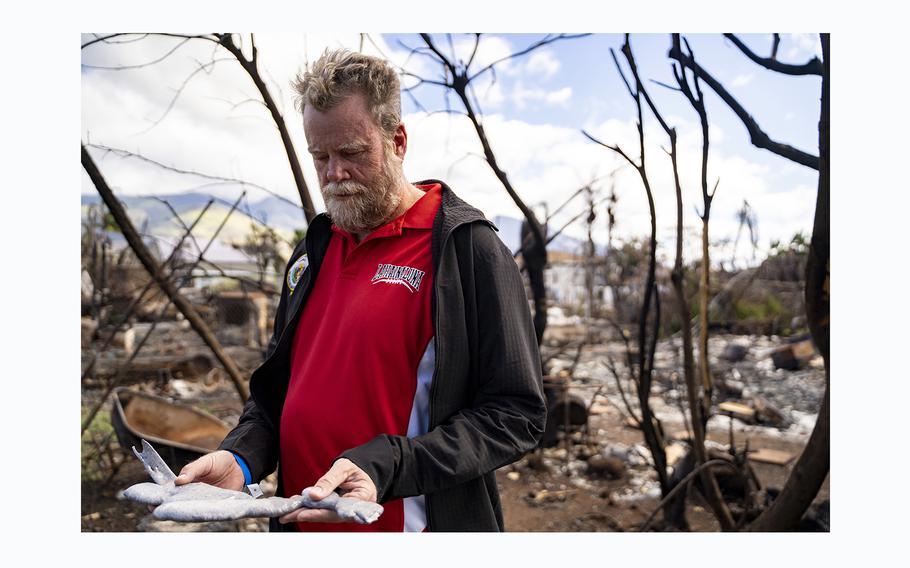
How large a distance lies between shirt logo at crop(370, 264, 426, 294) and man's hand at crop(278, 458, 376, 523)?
13.5 inches

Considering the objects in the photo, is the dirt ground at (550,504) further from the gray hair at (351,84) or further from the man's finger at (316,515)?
the gray hair at (351,84)

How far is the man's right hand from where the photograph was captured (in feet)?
3.76

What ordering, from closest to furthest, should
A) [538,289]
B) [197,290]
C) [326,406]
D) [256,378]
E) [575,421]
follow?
[326,406]
[256,378]
[538,289]
[575,421]
[197,290]

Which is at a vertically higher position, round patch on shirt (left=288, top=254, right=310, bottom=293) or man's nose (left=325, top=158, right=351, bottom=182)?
man's nose (left=325, top=158, right=351, bottom=182)

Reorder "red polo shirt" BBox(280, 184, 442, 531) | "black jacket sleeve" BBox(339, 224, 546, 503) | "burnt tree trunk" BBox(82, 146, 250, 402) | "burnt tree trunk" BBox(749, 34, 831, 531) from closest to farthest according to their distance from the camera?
1. "black jacket sleeve" BBox(339, 224, 546, 503)
2. "red polo shirt" BBox(280, 184, 442, 531)
3. "burnt tree trunk" BBox(749, 34, 831, 531)
4. "burnt tree trunk" BBox(82, 146, 250, 402)

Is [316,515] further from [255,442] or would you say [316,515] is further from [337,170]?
[337,170]

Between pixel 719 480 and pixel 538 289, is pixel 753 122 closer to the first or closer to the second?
pixel 538 289

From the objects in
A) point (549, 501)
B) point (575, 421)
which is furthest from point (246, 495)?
point (575, 421)

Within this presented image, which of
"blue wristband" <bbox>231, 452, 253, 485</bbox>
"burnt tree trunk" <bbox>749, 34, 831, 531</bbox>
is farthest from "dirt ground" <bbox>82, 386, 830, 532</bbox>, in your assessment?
"blue wristband" <bbox>231, 452, 253, 485</bbox>

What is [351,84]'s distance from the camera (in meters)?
1.22

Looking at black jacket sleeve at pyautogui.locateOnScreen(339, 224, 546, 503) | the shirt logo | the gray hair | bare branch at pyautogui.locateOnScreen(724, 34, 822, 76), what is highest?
bare branch at pyautogui.locateOnScreen(724, 34, 822, 76)

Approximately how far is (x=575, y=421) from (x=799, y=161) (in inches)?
110

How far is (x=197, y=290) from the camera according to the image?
6.54 metres

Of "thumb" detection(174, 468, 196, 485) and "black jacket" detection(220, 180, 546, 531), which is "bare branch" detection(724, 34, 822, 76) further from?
"thumb" detection(174, 468, 196, 485)
